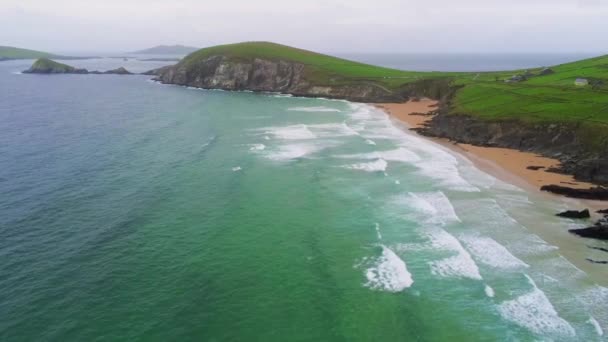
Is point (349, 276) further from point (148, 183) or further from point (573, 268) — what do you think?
point (148, 183)

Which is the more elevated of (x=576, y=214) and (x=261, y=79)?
(x=261, y=79)

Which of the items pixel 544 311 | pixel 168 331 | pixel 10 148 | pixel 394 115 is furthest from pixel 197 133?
pixel 544 311

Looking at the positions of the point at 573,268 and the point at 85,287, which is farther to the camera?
the point at 573,268

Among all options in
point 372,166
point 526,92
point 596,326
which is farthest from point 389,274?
point 526,92

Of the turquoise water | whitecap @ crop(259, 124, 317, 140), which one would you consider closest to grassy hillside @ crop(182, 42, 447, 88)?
whitecap @ crop(259, 124, 317, 140)

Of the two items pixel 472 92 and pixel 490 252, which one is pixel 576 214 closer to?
pixel 490 252

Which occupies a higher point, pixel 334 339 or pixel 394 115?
Result: pixel 394 115
